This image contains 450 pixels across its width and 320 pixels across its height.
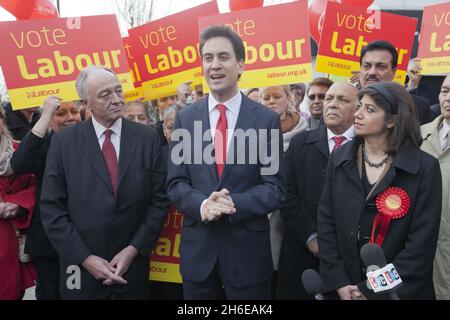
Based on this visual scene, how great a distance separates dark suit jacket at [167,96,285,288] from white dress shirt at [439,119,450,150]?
1259mm

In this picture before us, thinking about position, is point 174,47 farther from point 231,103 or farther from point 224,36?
point 231,103

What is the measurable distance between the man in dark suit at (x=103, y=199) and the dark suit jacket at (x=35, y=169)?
188 mm

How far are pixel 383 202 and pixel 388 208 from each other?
0.14 ft

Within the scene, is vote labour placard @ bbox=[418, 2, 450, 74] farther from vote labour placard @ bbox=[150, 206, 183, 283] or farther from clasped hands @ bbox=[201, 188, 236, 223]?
clasped hands @ bbox=[201, 188, 236, 223]

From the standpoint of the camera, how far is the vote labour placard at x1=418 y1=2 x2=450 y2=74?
16.6ft

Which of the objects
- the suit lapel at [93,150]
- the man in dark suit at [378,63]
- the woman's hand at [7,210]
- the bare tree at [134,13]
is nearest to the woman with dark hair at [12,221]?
the woman's hand at [7,210]

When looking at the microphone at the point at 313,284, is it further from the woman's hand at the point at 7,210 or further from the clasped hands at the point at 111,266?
the woman's hand at the point at 7,210

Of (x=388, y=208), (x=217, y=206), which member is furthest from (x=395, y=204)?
(x=217, y=206)

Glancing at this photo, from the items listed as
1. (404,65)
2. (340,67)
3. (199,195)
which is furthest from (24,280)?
(404,65)

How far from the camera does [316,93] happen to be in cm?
507

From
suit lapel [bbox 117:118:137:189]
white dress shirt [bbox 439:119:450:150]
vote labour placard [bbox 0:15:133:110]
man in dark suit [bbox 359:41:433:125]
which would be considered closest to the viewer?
suit lapel [bbox 117:118:137:189]

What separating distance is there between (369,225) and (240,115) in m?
0.98

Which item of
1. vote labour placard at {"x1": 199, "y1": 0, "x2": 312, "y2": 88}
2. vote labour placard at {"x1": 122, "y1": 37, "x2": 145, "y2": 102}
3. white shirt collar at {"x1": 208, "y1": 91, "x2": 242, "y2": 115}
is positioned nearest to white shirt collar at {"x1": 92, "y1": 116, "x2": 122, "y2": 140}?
white shirt collar at {"x1": 208, "y1": 91, "x2": 242, "y2": 115}

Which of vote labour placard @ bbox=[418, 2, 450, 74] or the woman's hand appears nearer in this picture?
the woman's hand
